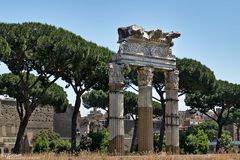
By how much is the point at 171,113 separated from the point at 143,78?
Result: 8.14 ft

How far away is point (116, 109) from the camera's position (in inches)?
767

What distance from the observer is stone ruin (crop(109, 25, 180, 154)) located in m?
19.5

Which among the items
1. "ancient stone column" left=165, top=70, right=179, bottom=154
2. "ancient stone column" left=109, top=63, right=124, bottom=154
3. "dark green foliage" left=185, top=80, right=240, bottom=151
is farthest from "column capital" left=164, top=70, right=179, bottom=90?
"dark green foliage" left=185, top=80, right=240, bottom=151

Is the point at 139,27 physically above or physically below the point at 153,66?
above

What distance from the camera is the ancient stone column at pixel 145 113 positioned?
66.3ft

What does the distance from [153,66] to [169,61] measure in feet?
3.83

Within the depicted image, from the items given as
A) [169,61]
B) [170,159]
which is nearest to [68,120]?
[169,61]

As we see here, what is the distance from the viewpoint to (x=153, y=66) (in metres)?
20.7

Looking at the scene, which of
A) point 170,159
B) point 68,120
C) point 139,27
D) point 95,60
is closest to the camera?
point 170,159

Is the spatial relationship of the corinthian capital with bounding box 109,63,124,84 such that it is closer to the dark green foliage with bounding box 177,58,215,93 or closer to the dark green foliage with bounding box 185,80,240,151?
the dark green foliage with bounding box 177,58,215,93

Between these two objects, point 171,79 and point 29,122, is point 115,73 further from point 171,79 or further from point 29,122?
point 29,122

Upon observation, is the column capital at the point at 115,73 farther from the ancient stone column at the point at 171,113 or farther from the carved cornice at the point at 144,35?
the ancient stone column at the point at 171,113

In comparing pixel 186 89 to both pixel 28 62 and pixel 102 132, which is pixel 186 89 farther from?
pixel 28 62

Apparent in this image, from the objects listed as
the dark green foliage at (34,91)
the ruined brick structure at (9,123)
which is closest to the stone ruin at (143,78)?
the dark green foliage at (34,91)
